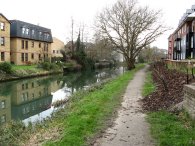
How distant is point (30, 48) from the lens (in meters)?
56.4

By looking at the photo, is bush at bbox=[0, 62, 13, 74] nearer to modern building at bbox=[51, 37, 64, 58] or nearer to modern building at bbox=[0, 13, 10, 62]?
modern building at bbox=[0, 13, 10, 62]

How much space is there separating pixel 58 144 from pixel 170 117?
14.7 ft

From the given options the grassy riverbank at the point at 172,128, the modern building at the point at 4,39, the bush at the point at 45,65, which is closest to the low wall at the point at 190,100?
the grassy riverbank at the point at 172,128

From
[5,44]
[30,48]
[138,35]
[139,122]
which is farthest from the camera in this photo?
[30,48]

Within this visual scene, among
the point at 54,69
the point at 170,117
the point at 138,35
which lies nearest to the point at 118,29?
the point at 138,35

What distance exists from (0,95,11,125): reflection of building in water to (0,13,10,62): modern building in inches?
944

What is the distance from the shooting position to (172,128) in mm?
9328

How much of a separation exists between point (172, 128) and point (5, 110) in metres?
12.3

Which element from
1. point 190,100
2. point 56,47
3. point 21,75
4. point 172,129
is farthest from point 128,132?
point 56,47

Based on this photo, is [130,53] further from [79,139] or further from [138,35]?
[79,139]

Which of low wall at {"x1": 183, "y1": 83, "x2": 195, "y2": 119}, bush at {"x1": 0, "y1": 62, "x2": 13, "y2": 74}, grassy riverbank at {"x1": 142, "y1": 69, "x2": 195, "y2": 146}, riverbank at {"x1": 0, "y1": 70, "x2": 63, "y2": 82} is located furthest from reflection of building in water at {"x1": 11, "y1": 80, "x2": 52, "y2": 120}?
low wall at {"x1": 183, "y1": 83, "x2": 195, "y2": 119}

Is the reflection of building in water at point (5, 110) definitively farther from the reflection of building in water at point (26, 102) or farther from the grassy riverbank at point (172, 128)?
the grassy riverbank at point (172, 128)

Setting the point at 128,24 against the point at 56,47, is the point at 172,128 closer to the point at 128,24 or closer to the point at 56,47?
the point at 128,24

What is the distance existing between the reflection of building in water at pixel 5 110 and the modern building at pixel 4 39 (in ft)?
78.7
